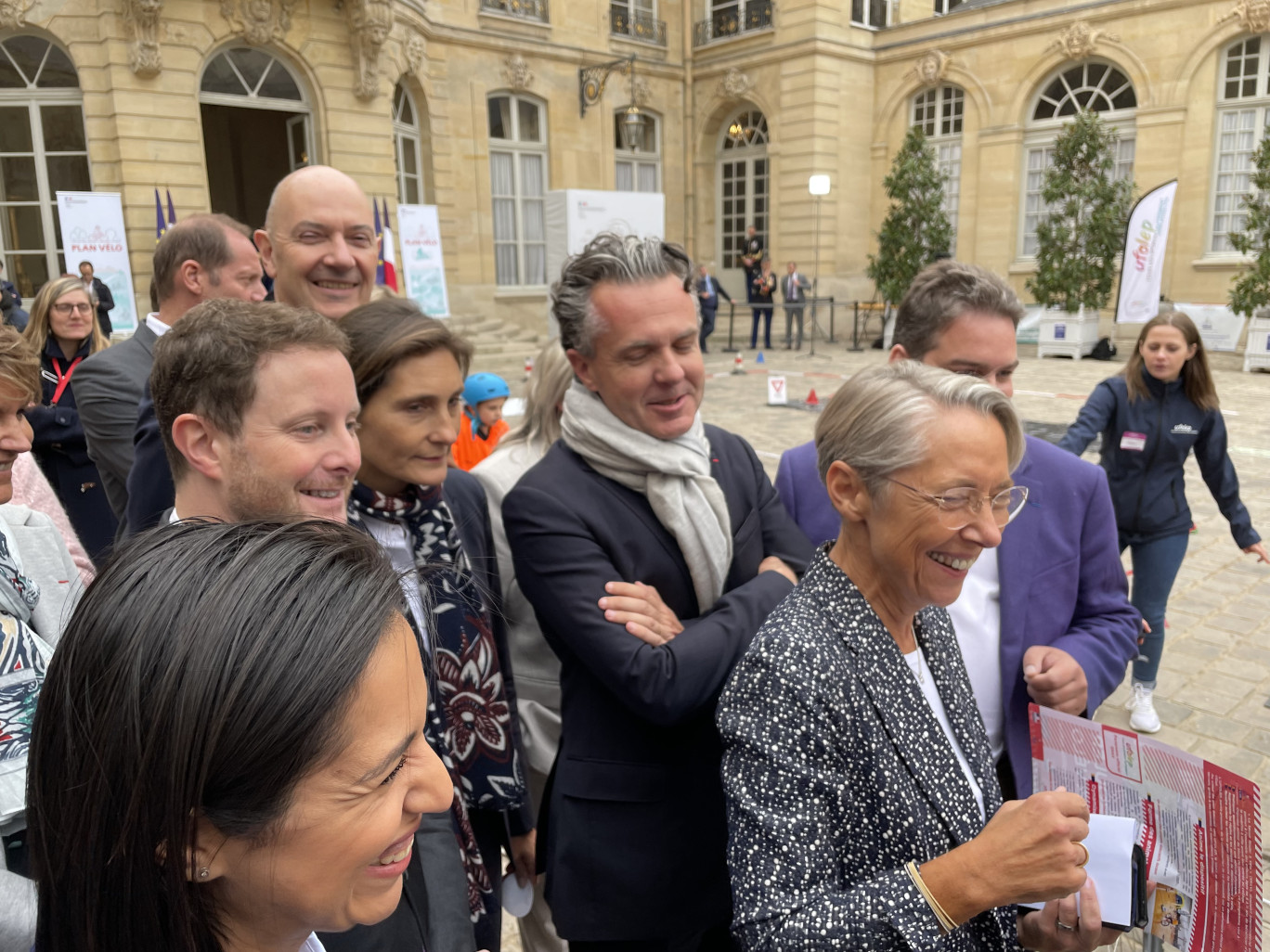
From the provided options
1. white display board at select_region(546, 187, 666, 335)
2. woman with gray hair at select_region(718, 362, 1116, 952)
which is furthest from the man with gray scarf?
white display board at select_region(546, 187, 666, 335)

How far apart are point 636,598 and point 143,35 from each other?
13.8 metres

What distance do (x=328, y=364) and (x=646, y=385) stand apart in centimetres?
64

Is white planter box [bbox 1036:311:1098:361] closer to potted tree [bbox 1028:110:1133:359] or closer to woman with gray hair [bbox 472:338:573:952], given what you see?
potted tree [bbox 1028:110:1133:359]

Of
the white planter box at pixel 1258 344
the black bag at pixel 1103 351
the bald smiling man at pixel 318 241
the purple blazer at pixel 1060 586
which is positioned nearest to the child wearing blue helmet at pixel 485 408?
the bald smiling man at pixel 318 241

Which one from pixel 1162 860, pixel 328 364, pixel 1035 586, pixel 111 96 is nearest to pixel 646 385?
pixel 328 364

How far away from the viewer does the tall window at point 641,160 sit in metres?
21.2

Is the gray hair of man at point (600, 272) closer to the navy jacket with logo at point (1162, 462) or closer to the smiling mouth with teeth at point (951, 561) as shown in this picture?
the smiling mouth with teeth at point (951, 561)

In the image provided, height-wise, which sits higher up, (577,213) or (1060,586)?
(577,213)

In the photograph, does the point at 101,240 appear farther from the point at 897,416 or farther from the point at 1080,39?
A: the point at 1080,39

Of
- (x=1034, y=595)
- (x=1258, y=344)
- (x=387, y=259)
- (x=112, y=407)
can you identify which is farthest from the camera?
(x=1258, y=344)

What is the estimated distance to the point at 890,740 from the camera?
145 centimetres

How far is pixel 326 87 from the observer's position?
13758 millimetres

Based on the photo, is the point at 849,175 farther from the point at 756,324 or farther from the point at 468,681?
the point at 468,681

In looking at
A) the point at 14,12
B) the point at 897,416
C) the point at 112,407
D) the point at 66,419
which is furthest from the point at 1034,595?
the point at 14,12
